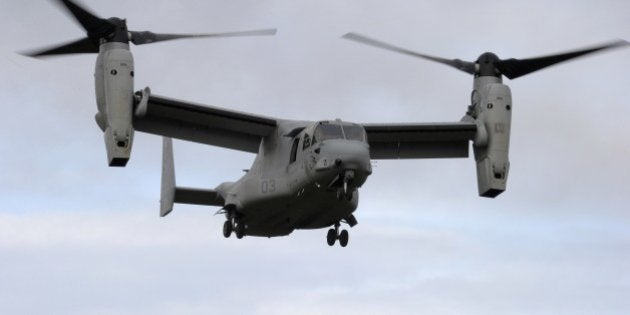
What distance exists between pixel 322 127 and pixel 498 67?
6.46 metres

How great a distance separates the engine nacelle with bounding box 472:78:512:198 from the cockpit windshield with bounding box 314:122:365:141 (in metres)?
4.25

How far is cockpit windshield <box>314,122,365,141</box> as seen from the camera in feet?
143

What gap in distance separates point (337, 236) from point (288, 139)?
2902 mm

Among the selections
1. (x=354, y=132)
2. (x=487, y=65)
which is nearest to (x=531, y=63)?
(x=487, y=65)

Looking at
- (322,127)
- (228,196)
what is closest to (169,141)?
(228,196)

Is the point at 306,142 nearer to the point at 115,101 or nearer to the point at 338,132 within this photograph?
the point at 338,132

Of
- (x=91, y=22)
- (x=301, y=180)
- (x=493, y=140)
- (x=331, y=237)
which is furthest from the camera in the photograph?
(x=493, y=140)

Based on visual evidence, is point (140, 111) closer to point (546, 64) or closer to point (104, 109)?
point (104, 109)

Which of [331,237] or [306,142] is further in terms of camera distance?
[331,237]

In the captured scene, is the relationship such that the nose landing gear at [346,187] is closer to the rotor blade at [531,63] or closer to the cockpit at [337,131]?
the cockpit at [337,131]

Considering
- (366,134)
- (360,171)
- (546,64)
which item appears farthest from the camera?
(546,64)

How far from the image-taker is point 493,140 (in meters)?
46.8

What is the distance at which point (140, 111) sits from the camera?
44.4m

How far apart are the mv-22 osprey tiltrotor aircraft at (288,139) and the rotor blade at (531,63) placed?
0.09 ft
